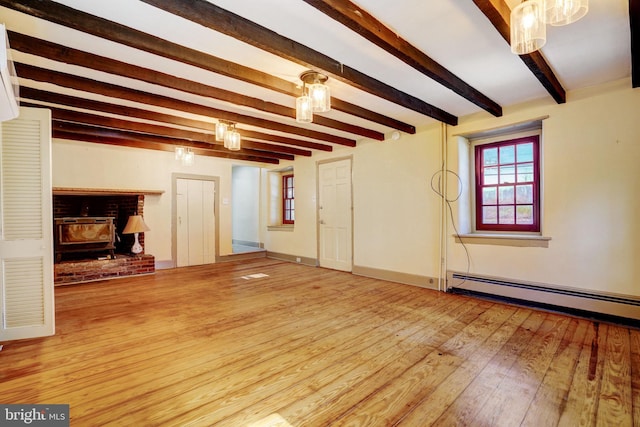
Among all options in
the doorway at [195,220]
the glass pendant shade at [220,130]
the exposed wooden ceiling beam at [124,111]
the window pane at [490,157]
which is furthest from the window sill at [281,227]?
the window pane at [490,157]

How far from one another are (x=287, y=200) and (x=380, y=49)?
533 cm

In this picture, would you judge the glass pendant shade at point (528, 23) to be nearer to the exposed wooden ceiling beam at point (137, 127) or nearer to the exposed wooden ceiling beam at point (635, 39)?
the exposed wooden ceiling beam at point (635, 39)

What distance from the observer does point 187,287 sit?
4457mm

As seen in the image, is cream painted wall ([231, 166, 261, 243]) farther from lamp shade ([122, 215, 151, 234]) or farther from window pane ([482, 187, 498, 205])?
window pane ([482, 187, 498, 205])

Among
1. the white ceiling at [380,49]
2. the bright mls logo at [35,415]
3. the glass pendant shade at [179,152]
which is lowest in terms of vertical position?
the bright mls logo at [35,415]

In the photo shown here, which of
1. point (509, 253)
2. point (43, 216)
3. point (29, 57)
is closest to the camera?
point (29, 57)

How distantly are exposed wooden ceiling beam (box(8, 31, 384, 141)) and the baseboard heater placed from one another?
330 cm

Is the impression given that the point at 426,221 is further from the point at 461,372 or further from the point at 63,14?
the point at 63,14

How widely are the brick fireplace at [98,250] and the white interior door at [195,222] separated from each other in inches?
27.5

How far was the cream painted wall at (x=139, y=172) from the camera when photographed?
4941mm

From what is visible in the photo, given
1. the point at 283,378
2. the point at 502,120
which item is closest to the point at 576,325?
the point at 502,120

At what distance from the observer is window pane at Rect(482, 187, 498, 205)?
13.4ft

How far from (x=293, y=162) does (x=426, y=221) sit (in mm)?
3538

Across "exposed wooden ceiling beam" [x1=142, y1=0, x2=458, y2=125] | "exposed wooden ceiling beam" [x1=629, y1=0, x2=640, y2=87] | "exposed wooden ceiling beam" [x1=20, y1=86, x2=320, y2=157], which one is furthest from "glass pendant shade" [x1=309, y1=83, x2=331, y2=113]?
"exposed wooden ceiling beam" [x1=20, y1=86, x2=320, y2=157]
